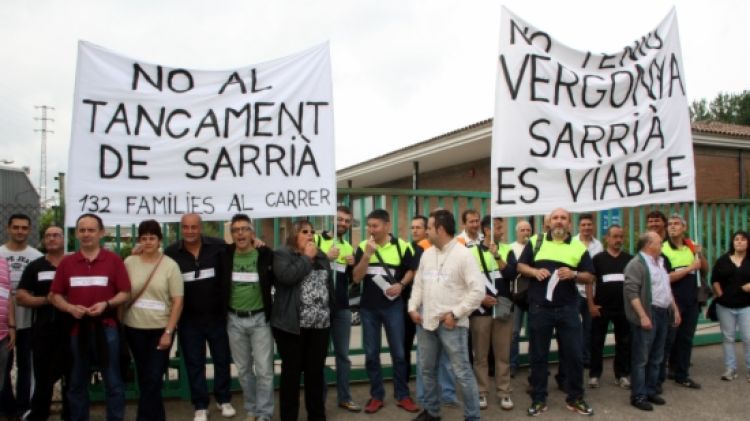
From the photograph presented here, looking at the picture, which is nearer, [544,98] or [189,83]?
[189,83]

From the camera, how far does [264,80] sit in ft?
18.5

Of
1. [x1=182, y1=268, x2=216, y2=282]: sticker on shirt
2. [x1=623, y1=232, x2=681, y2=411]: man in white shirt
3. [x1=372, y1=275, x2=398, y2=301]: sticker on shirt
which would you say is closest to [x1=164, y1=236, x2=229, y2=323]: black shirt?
[x1=182, y1=268, x2=216, y2=282]: sticker on shirt

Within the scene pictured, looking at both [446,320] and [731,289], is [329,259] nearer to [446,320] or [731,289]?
[446,320]

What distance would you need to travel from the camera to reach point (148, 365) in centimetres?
483

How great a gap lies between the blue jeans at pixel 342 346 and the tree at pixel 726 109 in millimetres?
51543

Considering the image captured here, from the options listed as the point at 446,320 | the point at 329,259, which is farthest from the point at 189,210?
the point at 446,320

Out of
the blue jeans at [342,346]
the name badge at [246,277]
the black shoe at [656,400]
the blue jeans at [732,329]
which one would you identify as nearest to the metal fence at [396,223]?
the blue jeans at [342,346]

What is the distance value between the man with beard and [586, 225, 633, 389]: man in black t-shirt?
1051 mm

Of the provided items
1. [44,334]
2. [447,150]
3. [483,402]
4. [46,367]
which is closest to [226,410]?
[46,367]

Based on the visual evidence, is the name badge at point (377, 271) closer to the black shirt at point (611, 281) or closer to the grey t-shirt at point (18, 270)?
the black shirt at point (611, 281)

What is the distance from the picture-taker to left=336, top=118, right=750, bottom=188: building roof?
601 inches

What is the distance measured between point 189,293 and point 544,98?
398 centimetres

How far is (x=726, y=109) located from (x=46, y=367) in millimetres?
62197

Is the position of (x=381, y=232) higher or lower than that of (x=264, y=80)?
lower
